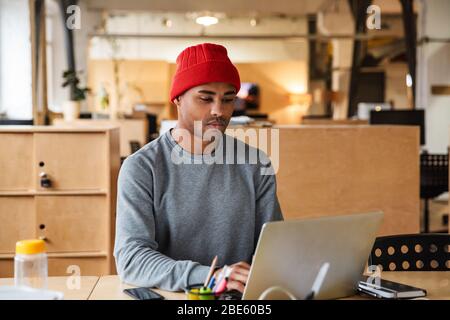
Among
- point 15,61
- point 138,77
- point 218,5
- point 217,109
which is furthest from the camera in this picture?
point 138,77

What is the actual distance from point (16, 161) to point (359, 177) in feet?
7.87

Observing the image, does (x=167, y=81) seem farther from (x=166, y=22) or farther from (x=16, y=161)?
(x=16, y=161)

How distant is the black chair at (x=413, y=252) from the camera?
2.13m

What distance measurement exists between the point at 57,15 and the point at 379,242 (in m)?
13.8

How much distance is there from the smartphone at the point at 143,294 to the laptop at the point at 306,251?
0.95 ft

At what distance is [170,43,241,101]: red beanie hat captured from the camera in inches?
78.5

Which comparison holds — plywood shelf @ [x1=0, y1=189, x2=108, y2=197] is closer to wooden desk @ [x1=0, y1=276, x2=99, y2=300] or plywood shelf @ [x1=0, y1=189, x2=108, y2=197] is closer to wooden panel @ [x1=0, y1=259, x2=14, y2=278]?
wooden panel @ [x1=0, y1=259, x2=14, y2=278]

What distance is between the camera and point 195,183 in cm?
203

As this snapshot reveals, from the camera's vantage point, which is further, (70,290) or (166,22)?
(166,22)

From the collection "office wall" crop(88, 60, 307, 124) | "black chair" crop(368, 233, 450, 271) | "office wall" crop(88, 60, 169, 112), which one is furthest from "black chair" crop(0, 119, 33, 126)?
"office wall" crop(88, 60, 169, 112)

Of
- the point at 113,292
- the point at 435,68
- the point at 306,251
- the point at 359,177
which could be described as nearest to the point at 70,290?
the point at 113,292

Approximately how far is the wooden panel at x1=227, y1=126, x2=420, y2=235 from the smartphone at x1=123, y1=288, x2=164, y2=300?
2883 mm

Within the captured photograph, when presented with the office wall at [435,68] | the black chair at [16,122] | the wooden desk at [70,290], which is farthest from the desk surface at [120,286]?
the office wall at [435,68]

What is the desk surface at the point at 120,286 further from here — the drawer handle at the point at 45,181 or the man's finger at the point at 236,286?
the drawer handle at the point at 45,181
